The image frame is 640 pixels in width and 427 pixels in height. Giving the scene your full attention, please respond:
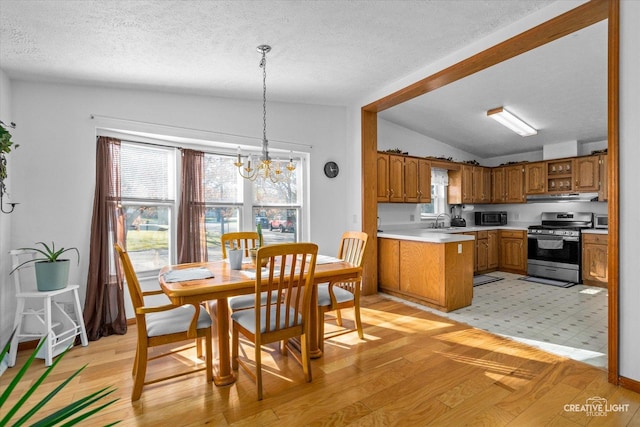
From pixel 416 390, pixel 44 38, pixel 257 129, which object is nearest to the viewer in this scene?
pixel 416 390

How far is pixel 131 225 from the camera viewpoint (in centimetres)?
360

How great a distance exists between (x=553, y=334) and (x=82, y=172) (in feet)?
15.5

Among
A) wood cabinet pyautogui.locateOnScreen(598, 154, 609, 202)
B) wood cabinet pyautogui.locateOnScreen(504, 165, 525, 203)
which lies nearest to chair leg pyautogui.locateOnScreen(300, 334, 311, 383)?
wood cabinet pyautogui.locateOnScreen(598, 154, 609, 202)

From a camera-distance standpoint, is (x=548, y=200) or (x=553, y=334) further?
(x=548, y=200)

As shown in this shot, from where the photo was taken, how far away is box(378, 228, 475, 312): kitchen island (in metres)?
3.89

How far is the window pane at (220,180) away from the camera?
404 cm

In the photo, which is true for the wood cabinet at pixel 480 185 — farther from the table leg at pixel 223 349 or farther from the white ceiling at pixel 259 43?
the table leg at pixel 223 349

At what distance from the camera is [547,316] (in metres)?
Answer: 3.67

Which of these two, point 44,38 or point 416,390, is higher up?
point 44,38

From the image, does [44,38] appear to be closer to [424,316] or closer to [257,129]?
[257,129]

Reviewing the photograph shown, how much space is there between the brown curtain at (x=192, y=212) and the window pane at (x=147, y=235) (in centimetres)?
21

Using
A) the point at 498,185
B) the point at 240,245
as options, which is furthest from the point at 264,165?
the point at 498,185

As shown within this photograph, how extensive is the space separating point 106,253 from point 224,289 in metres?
1.78

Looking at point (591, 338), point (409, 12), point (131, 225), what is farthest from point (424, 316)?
point (131, 225)
